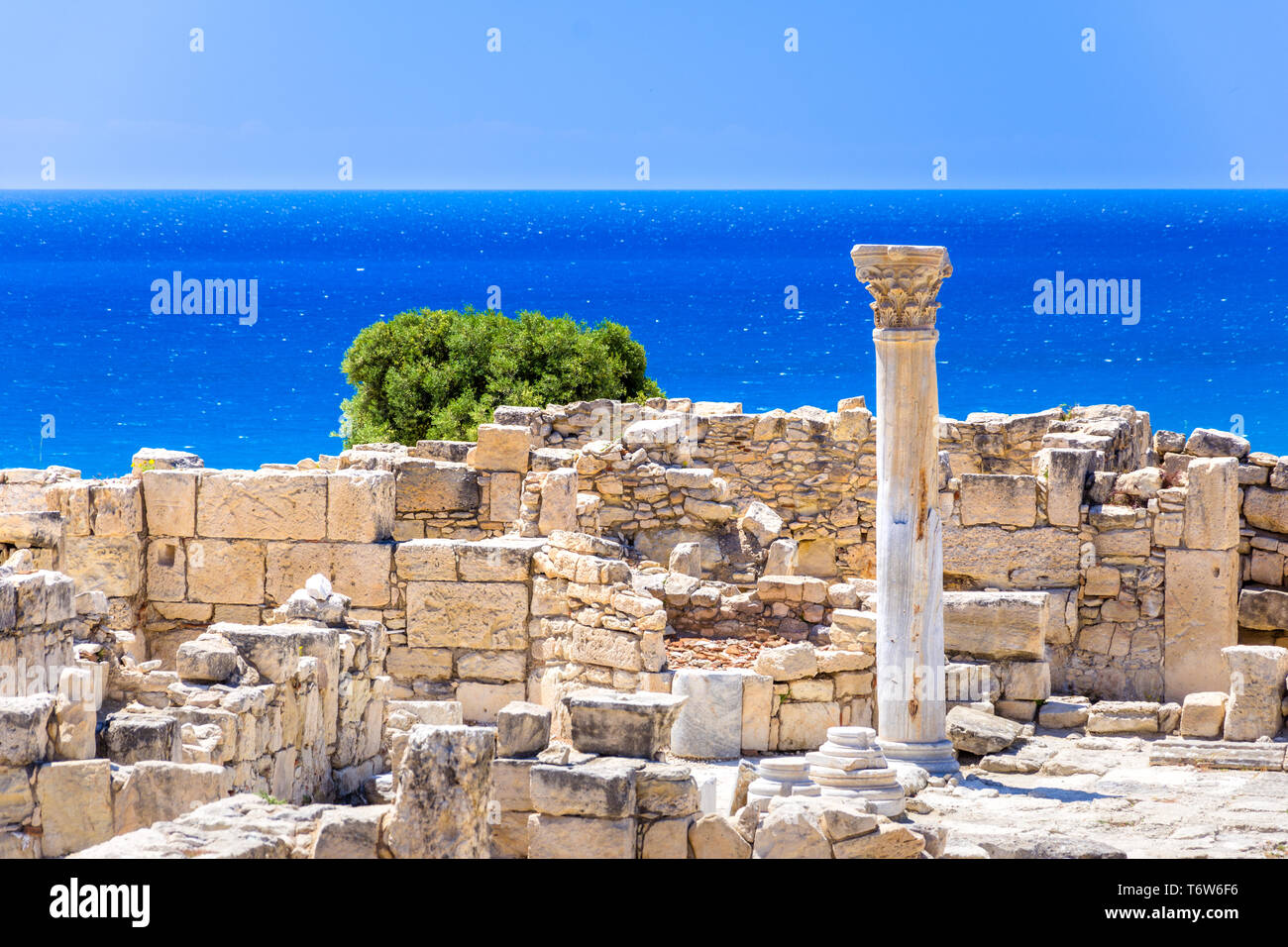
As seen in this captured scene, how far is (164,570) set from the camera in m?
14.5

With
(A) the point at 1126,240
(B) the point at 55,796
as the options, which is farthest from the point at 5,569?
(A) the point at 1126,240

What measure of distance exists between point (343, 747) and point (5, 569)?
2.24 m

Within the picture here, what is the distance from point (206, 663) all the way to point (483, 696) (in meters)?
4.18

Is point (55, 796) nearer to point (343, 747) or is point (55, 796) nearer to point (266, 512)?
point (343, 747)

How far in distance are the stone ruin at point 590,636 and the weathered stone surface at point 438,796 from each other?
2.17 feet

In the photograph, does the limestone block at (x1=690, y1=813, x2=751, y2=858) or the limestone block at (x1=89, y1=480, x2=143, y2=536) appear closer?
the limestone block at (x1=690, y1=813, x2=751, y2=858)

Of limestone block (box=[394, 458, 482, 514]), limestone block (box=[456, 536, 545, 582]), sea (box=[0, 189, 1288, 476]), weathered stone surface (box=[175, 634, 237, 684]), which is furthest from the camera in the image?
sea (box=[0, 189, 1288, 476])

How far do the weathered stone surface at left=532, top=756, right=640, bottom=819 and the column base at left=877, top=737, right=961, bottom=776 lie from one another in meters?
4.84

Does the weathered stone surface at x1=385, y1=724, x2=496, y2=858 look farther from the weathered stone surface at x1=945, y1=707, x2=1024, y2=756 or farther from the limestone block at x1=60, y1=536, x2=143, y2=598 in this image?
the limestone block at x1=60, y1=536, x2=143, y2=598

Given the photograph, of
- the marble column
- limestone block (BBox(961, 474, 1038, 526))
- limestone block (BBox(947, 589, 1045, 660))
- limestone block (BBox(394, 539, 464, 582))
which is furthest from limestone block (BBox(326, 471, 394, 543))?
limestone block (BBox(961, 474, 1038, 526))

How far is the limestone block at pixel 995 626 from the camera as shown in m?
13.9

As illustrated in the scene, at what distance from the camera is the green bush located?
87.4ft

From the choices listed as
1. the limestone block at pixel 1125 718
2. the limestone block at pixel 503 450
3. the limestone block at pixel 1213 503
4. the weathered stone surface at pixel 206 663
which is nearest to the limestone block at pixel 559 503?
the limestone block at pixel 503 450

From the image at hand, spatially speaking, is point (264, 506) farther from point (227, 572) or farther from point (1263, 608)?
point (1263, 608)
